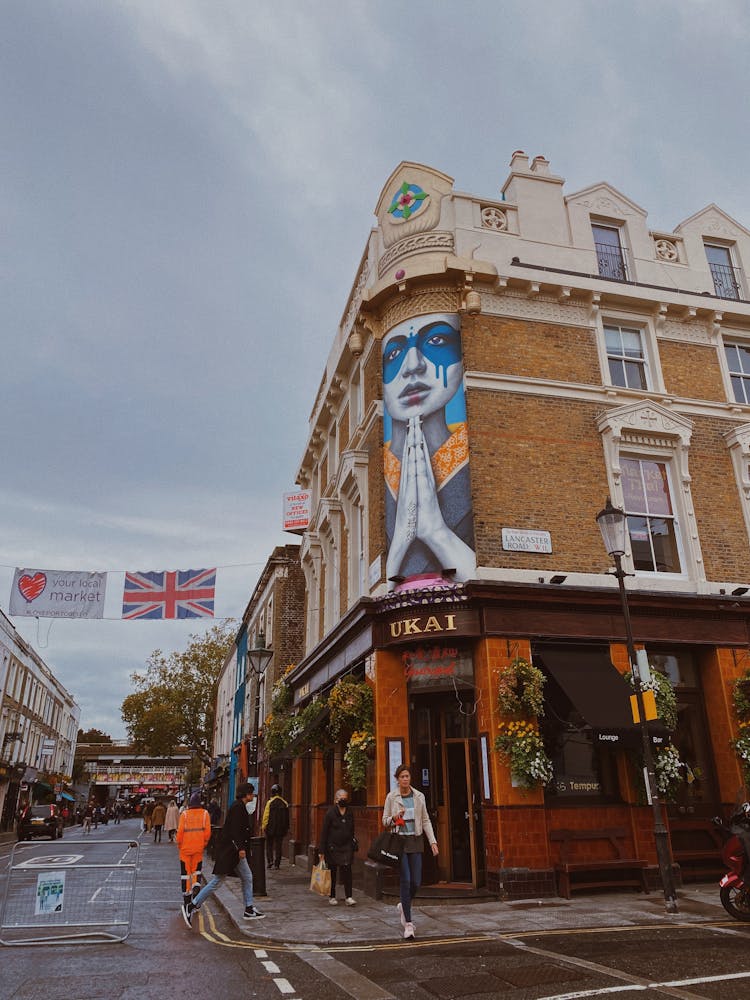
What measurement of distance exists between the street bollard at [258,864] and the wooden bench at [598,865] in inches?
193

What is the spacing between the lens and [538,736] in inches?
470

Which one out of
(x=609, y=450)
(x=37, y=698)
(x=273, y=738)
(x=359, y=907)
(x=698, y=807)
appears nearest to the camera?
(x=359, y=907)

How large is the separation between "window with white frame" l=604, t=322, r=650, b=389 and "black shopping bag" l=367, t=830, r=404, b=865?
1127 centimetres

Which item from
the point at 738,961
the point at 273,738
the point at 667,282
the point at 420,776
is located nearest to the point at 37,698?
the point at 273,738

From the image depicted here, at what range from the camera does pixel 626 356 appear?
16.5 m

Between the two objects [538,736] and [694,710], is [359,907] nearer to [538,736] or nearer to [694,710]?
[538,736]

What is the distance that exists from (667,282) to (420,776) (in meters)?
12.7

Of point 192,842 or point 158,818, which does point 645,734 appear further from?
point 158,818

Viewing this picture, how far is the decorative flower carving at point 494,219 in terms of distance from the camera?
1675cm

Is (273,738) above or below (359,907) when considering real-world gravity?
above

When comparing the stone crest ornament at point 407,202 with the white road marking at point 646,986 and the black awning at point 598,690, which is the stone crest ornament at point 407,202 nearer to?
the black awning at point 598,690

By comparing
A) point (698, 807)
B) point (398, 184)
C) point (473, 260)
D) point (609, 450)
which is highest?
point (398, 184)

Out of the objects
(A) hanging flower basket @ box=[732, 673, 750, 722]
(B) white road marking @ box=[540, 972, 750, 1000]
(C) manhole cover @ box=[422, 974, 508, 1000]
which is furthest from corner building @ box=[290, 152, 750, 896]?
(C) manhole cover @ box=[422, 974, 508, 1000]

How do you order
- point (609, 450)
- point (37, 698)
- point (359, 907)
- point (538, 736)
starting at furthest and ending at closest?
point (37, 698) → point (609, 450) → point (538, 736) → point (359, 907)
